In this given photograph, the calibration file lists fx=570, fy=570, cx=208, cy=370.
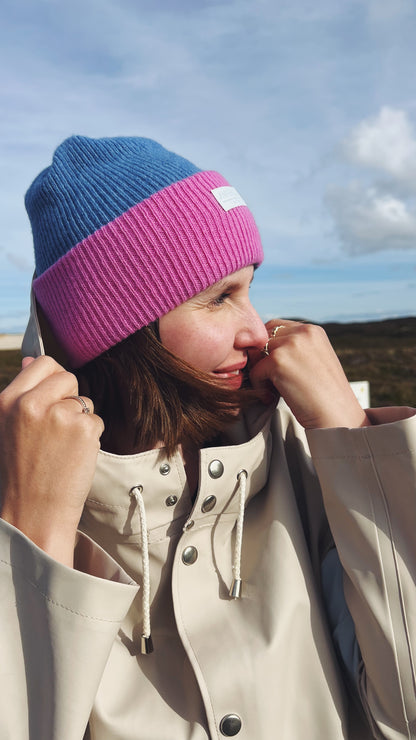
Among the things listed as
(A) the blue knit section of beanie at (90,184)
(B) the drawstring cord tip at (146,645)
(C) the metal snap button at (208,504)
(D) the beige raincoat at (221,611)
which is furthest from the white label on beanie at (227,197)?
(B) the drawstring cord tip at (146,645)

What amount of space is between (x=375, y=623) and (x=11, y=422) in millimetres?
1425

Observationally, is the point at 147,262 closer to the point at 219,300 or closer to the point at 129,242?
the point at 129,242

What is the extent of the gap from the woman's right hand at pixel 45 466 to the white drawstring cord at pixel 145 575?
0.66 ft

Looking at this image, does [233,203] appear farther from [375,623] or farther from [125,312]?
[375,623]

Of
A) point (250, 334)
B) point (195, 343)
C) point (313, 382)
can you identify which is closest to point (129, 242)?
point (195, 343)

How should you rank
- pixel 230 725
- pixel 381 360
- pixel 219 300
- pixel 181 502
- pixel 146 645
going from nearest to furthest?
pixel 230 725
pixel 146 645
pixel 181 502
pixel 219 300
pixel 381 360

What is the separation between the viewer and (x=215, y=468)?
2.09m

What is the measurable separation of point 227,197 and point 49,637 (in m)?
1.74

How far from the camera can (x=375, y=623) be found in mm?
1984

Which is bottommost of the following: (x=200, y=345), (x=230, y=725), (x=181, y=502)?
(x=230, y=725)

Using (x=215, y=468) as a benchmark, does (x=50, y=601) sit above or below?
below

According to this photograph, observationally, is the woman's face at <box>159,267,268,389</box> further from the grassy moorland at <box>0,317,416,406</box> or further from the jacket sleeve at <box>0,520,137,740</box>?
the grassy moorland at <box>0,317,416,406</box>

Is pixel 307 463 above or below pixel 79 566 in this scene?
above

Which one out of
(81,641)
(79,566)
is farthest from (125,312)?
(81,641)
